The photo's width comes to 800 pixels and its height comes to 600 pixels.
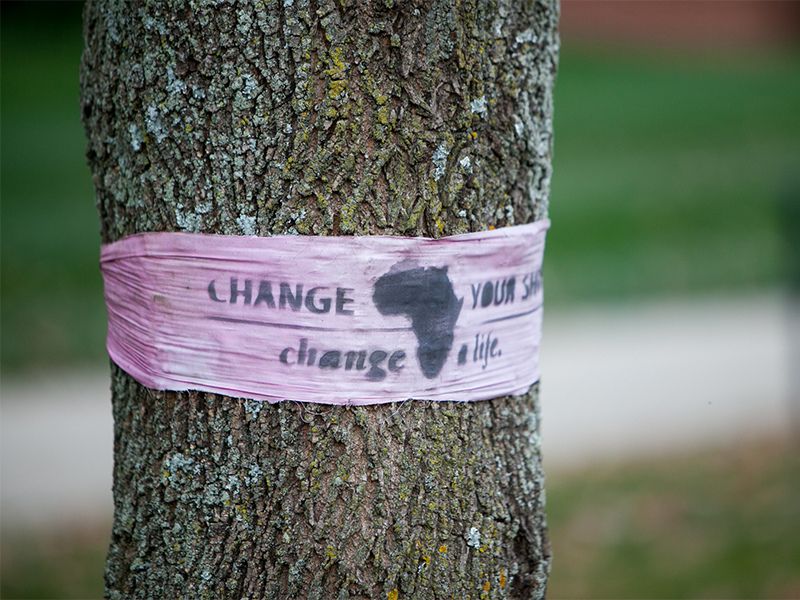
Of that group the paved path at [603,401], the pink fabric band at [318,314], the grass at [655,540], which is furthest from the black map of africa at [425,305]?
the paved path at [603,401]

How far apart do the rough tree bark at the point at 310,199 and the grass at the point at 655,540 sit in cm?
224

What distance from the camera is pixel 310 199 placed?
166cm

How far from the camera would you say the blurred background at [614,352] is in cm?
411

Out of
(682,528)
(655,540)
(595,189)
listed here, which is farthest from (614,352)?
(595,189)

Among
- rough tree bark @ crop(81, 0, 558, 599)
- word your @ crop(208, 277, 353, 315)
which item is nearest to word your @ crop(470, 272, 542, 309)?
rough tree bark @ crop(81, 0, 558, 599)

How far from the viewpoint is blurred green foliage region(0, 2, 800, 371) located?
23.4 feet

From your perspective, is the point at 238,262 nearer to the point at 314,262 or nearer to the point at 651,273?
the point at 314,262

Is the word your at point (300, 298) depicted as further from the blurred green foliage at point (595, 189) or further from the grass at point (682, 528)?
the blurred green foliage at point (595, 189)

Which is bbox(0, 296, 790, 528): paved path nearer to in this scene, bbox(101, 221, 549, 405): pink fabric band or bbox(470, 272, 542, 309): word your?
bbox(101, 221, 549, 405): pink fabric band

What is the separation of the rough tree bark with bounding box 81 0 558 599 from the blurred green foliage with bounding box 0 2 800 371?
15.1ft

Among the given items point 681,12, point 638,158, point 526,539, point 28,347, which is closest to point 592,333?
point 28,347

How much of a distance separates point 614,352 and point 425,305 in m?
5.34

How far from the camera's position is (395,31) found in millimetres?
1664

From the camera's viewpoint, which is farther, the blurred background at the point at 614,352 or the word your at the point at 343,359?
the blurred background at the point at 614,352
